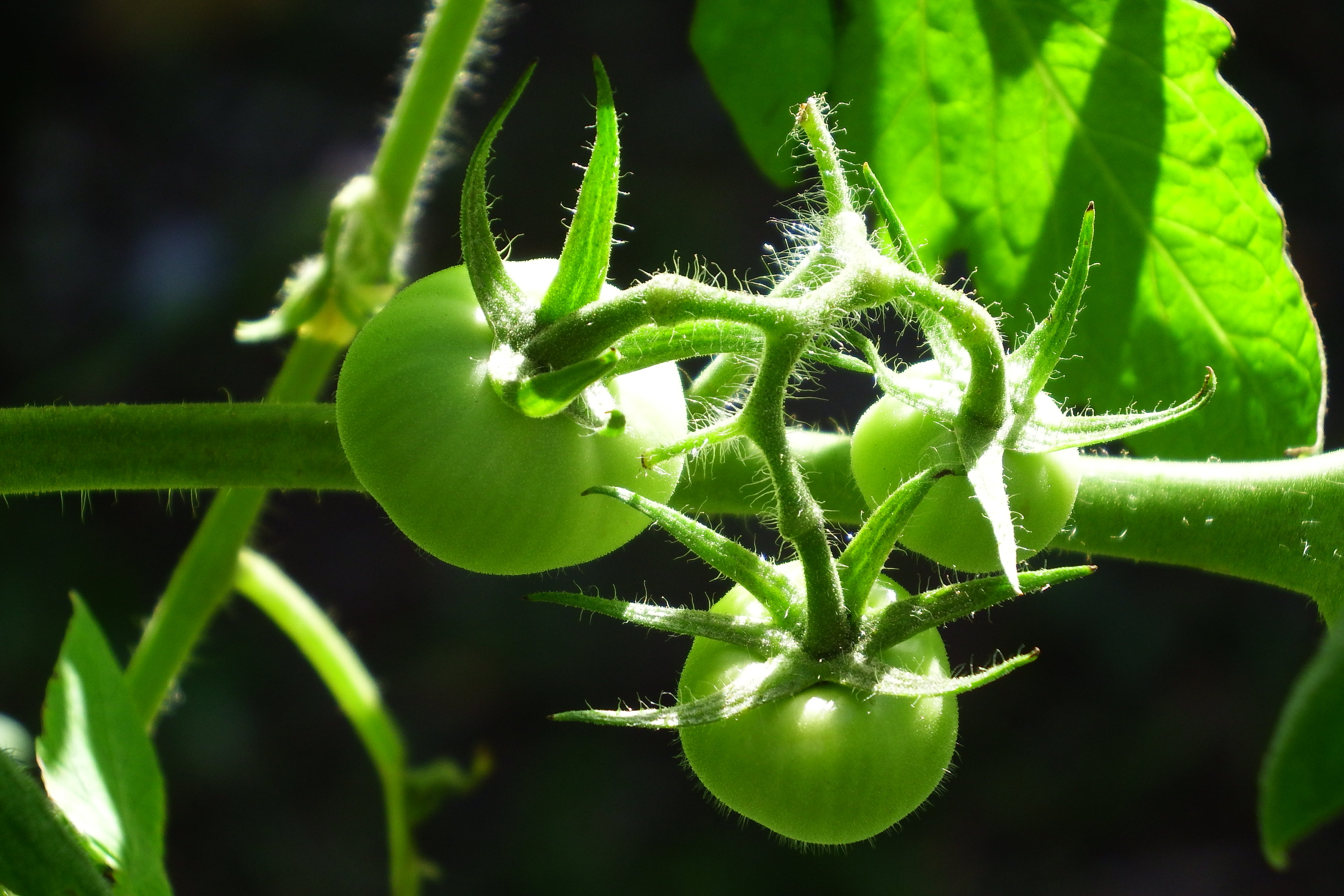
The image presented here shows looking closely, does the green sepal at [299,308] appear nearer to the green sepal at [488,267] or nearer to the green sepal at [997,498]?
the green sepal at [488,267]

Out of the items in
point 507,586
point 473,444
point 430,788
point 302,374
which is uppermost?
point 473,444

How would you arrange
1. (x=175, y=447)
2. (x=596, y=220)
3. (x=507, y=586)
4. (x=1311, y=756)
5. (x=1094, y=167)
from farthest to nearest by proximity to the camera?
(x=507, y=586) < (x=1094, y=167) < (x=175, y=447) < (x=596, y=220) < (x=1311, y=756)

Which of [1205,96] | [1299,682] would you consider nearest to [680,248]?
[1205,96]

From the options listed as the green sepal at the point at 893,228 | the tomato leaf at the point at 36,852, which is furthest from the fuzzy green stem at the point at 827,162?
the tomato leaf at the point at 36,852

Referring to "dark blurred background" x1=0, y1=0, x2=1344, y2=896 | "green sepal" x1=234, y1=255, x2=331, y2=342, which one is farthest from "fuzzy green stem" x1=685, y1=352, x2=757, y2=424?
"dark blurred background" x1=0, y1=0, x2=1344, y2=896

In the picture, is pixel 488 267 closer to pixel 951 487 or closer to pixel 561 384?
pixel 561 384

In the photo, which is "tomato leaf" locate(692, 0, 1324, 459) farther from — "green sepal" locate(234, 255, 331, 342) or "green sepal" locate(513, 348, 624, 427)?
"green sepal" locate(513, 348, 624, 427)

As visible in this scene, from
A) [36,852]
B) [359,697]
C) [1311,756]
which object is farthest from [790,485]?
[359,697]
